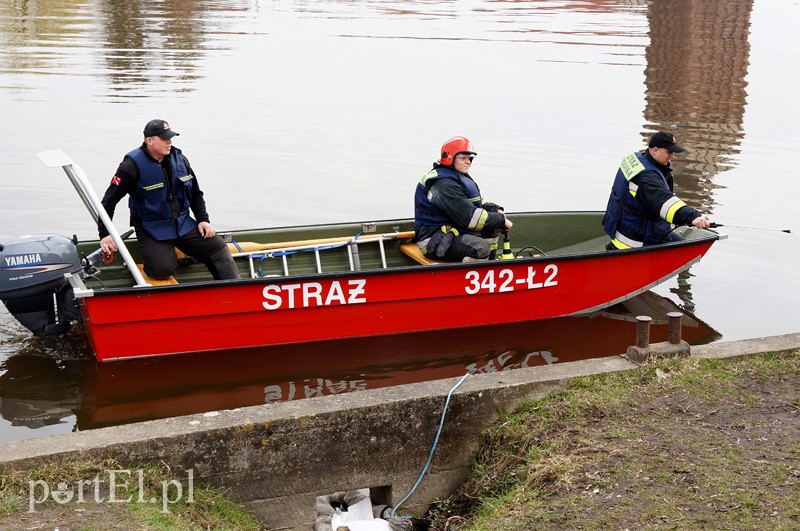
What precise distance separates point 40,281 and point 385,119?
1175 centimetres

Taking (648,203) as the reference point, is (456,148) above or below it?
above

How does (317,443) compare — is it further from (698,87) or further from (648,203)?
(698,87)

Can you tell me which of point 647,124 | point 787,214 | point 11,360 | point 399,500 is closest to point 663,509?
point 399,500

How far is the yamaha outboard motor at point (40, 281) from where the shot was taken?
24.8 feet

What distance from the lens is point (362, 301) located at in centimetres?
849

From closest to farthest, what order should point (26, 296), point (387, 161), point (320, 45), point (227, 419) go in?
1. point (227, 419)
2. point (26, 296)
3. point (387, 161)
4. point (320, 45)

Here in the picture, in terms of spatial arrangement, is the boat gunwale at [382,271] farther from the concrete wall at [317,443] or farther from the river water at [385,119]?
the concrete wall at [317,443]

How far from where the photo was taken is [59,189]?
13.5m

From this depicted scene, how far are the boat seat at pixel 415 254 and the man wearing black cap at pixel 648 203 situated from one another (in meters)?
1.80

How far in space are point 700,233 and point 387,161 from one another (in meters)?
6.57

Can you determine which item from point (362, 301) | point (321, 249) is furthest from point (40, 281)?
point (321, 249)

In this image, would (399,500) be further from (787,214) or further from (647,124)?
(647,124)

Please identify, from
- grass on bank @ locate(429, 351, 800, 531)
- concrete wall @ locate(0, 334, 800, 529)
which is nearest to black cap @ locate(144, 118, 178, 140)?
concrete wall @ locate(0, 334, 800, 529)

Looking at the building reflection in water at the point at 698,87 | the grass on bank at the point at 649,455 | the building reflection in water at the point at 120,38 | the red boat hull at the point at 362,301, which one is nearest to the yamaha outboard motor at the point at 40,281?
the red boat hull at the point at 362,301
